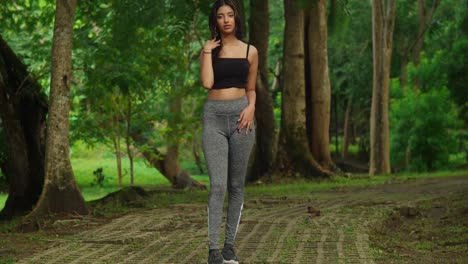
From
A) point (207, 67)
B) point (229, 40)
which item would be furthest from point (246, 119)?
point (229, 40)

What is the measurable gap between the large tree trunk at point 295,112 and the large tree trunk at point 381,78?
644 centimetres

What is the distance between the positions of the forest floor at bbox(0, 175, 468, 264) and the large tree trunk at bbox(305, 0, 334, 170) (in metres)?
8.48

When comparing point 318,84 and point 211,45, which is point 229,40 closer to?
point 211,45

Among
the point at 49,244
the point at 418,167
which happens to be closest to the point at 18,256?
the point at 49,244

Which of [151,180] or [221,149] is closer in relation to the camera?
[221,149]

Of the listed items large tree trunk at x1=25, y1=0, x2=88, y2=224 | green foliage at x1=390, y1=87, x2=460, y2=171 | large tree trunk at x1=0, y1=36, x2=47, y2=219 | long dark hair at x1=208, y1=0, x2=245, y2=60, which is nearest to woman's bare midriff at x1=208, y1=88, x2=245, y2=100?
long dark hair at x1=208, y1=0, x2=245, y2=60

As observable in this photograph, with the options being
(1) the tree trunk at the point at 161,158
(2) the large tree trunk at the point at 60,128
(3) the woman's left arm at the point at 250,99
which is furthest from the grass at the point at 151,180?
(3) the woman's left arm at the point at 250,99

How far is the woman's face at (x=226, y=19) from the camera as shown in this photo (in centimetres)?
730

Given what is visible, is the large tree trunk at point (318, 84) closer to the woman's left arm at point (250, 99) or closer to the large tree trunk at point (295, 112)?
the large tree trunk at point (295, 112)

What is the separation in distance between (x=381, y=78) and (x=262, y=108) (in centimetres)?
724

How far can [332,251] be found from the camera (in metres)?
8.58

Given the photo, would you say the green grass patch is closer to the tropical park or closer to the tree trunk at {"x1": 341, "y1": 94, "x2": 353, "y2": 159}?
the tropical park

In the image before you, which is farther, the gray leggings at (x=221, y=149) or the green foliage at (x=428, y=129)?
the green foliage at (x=428, y=129)

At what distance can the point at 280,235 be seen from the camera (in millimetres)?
9859
